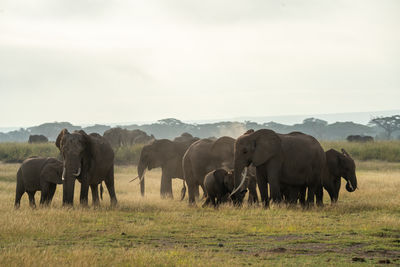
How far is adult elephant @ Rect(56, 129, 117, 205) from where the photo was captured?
51.4 feet

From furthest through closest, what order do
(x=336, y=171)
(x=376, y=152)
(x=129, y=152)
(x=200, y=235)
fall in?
(x=376, y=152) < (x=129, y=152) < (x=336, y=171) < (x=200, y=235)

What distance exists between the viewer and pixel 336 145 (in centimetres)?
4738

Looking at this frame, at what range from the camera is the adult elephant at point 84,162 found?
15.7 metres

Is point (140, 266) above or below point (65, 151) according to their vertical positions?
below

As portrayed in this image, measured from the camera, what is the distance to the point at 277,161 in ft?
52.9

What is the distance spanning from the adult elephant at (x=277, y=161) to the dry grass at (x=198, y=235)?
0.78 m

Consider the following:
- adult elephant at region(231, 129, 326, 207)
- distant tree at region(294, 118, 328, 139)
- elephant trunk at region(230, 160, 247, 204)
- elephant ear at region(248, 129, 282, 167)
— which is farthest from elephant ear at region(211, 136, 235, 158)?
distant tree at region(294, 118, 328, 139)

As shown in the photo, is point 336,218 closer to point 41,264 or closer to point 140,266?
point 140,266

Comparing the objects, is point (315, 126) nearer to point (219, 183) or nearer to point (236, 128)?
point (236, 128)

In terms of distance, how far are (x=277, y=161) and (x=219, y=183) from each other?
161cm

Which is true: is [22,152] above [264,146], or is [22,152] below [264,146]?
below

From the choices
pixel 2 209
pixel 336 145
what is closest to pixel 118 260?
pixel 2 209

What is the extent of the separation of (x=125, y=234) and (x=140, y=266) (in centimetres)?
320

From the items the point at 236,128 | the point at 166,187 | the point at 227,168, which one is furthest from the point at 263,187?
the point at 236,128
